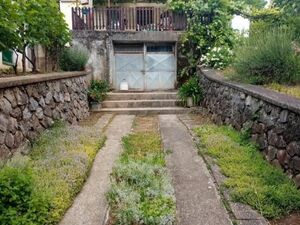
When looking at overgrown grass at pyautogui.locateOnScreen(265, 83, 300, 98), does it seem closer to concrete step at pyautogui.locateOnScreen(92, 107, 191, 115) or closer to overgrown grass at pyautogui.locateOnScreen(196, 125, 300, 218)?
overgrown grass at pyautogui.locateOnScreen(196, 125, 300, 218)

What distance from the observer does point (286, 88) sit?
497 centimetres

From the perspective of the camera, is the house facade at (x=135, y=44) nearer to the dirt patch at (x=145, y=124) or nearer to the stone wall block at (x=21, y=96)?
the dirt patch at (x=145, y=124)

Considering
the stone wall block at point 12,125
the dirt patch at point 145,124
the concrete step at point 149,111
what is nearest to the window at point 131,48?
the concrete step at point 149,111

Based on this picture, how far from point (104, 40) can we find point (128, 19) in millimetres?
1302

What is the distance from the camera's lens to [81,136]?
16.4ft

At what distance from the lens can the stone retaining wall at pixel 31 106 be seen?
3.71 m

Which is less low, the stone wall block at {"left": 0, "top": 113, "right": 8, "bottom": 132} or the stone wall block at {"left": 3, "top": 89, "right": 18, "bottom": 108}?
the stone wall block at {"left": 3, "top": 89, "right": 18, "bottom": 108}

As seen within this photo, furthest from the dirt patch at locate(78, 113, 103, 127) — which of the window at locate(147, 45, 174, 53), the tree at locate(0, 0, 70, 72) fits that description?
the window at locate(147, 45, 174, 53)

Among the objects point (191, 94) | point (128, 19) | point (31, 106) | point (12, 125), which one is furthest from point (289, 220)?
point (128, 19)

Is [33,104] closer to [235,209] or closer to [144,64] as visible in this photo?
[235,209]

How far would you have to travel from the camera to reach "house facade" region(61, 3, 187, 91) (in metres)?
10.7


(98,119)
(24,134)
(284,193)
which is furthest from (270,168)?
(98,119)

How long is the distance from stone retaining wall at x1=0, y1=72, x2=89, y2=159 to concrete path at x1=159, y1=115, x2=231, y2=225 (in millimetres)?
2061

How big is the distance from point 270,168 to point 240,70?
284cm
